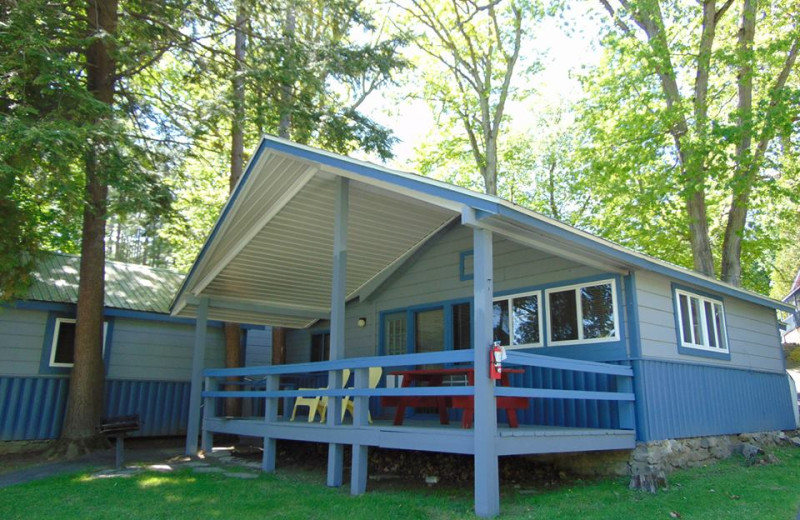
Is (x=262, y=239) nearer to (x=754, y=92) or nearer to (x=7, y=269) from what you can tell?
(x=7, y=269)

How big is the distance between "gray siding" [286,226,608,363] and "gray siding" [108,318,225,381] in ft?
9.78

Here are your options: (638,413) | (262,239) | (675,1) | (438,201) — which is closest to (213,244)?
(262,239)

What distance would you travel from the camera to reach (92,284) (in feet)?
34.0

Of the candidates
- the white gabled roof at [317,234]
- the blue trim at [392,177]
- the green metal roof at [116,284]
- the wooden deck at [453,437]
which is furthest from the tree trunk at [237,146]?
the wooden deck at [453,437]

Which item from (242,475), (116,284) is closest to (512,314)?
(242,475)

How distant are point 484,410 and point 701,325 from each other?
17.8ft

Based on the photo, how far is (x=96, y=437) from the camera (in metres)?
9.98

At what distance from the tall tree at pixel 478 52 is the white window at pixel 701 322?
11813 millimetres

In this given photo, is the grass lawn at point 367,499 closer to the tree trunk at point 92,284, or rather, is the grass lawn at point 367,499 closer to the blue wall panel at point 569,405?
the blue wall panel at point 569,405

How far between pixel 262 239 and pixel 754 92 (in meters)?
16.5

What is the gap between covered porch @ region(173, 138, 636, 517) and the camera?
575 cm

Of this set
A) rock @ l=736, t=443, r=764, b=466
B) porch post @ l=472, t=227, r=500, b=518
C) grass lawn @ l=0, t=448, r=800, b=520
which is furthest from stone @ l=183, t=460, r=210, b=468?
rock @ l=736, t=443, r=764, b=466

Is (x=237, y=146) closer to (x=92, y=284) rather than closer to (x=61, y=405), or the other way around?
(x=92, y=284)

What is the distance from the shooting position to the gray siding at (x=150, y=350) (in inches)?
457
